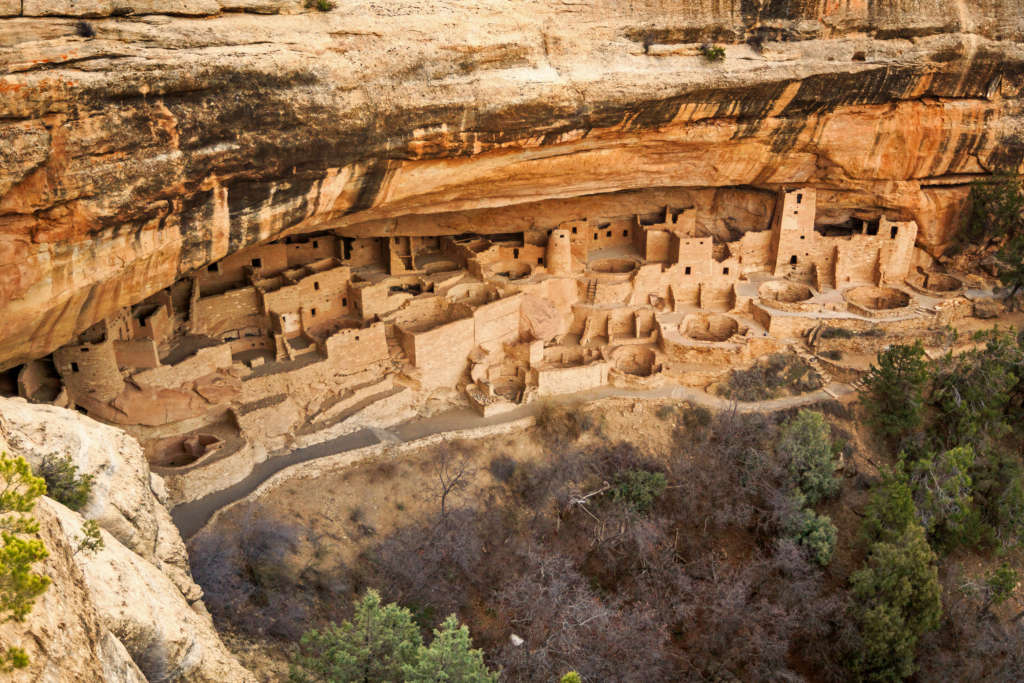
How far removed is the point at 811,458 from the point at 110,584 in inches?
588

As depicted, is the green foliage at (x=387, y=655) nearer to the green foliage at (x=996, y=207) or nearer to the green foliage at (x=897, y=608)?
the green foliage at (x=897, y=608)

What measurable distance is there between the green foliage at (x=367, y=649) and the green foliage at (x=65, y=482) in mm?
3801

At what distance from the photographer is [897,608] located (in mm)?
13648

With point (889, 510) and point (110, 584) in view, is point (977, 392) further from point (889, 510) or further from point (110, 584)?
point (110, 584)

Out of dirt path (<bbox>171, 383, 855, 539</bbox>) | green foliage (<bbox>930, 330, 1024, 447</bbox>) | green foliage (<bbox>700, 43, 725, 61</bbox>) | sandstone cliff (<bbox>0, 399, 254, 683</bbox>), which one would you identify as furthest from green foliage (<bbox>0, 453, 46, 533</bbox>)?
green foliage (<bbox>930, 330, 1024, 447</bbox>)

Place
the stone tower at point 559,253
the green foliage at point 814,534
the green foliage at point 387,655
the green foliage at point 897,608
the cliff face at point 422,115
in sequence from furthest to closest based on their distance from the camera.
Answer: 1. the stone tower at point 559,253
2. the green foliage at point 814,534
3. the green foliage at point 897,608
4. the cliff face at point 422,115
5. the green foliage at point 387,655

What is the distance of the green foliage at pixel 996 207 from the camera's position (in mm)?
20891

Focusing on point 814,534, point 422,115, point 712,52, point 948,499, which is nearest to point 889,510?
point 948,499

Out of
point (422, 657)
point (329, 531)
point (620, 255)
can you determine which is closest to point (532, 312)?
point (620, 255)

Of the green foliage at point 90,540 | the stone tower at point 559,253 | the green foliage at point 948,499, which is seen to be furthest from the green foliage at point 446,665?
the stone tower at point 559,253

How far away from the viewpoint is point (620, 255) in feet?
73.5

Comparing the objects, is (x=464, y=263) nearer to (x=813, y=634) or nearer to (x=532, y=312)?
(x=532, y=312)

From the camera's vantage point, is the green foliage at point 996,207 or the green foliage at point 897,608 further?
the green foliage at point 996,207

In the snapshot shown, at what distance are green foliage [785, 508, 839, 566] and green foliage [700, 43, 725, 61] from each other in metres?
9.43
